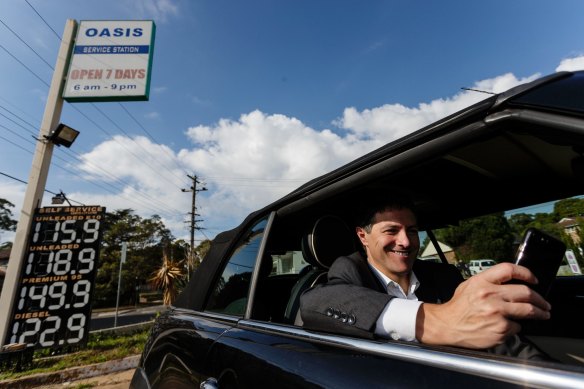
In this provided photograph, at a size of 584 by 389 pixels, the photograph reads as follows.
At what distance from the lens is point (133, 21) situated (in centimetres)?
1290

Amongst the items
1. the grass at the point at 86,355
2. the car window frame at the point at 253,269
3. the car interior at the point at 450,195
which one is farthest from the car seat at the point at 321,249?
the grass at the point at 86,355

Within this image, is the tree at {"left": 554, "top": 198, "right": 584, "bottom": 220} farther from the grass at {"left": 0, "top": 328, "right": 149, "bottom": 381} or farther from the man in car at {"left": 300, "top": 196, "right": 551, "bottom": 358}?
the grass at {"left": 0, "top": 328, "right": 149, "bottom": 381}

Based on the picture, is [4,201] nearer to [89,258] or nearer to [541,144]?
[89,258]

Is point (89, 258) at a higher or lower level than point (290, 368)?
higher

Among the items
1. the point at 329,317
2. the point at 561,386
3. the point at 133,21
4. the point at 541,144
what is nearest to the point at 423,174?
the point at 541,144

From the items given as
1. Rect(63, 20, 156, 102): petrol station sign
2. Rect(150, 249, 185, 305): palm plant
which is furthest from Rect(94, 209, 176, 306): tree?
Rect(63, 20, 156, 102): petrol station sign

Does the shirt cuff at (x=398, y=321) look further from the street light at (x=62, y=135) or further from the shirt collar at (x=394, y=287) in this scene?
the street light at (x=62, y=135)

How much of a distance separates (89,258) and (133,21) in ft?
30.7

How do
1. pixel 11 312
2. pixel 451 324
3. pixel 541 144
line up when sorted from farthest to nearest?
A: pixel 11 312 → pixel 541 144 → pixel 451 324

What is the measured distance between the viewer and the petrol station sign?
11008 millimetres

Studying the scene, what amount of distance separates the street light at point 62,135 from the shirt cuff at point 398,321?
11.5 m

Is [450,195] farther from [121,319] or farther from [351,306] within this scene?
[121,319]

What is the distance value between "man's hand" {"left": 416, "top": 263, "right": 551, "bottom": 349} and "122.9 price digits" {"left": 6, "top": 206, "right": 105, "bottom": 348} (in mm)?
9946

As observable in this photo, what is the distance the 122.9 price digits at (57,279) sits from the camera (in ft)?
27.2
